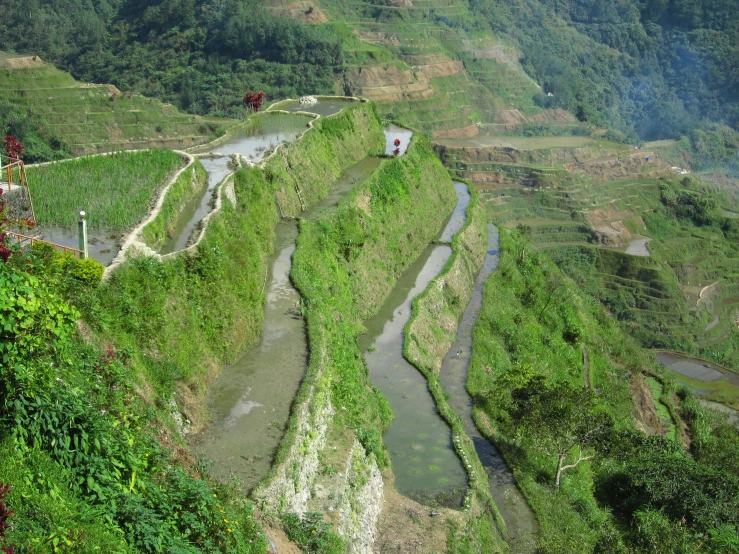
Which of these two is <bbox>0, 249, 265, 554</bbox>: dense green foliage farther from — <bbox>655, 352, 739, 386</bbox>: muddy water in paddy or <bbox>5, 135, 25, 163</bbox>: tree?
<bbox>655, 352, 739, 386</bbox>: muddy water in paddy

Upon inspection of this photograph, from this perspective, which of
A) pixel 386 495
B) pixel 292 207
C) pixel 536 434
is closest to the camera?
pixel 386 495

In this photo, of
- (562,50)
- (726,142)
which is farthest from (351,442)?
(562,50)

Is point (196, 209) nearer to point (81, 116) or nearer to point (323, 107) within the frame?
point (323, 107)

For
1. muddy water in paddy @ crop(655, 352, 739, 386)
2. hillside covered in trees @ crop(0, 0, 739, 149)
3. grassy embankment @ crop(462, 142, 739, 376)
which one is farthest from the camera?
hillside covered in trees @ crop(0, 0, 739, 149)

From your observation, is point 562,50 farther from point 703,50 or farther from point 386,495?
point 386,495

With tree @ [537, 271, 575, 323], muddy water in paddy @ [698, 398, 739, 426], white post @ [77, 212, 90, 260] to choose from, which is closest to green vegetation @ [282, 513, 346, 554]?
white post @ [77, 212, 90, 260]

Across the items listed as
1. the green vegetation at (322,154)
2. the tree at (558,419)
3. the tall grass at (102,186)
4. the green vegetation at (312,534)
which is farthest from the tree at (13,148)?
the tree at (558,419)

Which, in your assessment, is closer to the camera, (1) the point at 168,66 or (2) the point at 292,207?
(2) the point at 292,207

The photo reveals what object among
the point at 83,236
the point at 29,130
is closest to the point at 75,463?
the point at 83,236
